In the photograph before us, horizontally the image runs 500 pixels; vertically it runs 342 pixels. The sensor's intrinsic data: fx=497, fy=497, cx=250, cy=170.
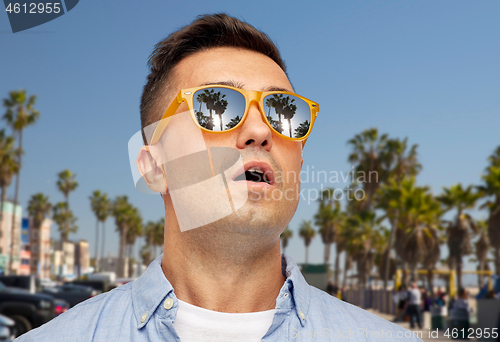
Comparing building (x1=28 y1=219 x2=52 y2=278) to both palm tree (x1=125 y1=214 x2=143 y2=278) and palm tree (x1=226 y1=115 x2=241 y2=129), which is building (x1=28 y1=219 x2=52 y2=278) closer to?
palm tree (x1=125 y1=214 x2=143 y2=278)

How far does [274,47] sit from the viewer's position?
2863 millimetres

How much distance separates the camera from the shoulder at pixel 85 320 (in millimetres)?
2189

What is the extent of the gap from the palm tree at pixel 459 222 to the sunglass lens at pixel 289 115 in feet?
135

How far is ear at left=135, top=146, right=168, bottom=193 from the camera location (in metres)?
2.48

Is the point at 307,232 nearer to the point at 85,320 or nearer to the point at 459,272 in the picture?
the point at 459,272

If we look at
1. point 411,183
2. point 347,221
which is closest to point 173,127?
point 411,183

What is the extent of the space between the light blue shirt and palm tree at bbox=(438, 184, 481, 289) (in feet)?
135

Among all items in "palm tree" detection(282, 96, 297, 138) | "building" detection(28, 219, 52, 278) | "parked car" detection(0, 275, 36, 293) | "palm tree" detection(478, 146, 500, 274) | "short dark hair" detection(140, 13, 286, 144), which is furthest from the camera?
"building" detection(28, 219, 52, 278)

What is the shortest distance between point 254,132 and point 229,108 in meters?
0.17

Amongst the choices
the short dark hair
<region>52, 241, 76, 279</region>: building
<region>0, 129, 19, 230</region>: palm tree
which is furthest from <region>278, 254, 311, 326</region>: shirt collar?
<region>52, 241, 76, 279</region>: building

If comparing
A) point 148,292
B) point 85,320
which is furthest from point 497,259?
point 85,320

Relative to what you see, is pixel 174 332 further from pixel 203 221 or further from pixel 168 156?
pixel 168 156

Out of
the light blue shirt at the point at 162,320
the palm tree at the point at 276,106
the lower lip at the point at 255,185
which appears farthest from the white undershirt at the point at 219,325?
the palm tree at the point at 276,106

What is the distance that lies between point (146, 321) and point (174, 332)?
0.51 feet
